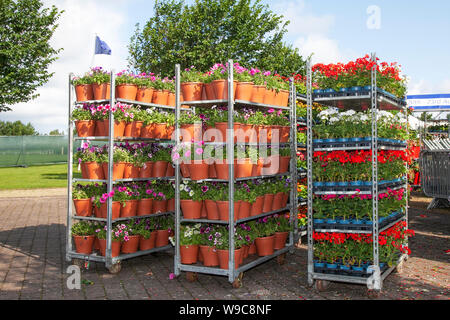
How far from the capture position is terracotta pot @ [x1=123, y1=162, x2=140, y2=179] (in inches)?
256

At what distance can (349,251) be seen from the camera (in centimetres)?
509

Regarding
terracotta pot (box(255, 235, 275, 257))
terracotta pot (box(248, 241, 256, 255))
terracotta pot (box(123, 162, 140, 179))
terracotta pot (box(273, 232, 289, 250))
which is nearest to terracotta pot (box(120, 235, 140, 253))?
terracotta pot (box(123, 162, 140, 179))

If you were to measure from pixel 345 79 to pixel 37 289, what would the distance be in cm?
439

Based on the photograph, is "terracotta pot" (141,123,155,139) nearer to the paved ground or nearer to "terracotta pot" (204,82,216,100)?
"terracotta pot" (204,82,216,100)

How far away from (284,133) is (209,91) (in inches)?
58.5

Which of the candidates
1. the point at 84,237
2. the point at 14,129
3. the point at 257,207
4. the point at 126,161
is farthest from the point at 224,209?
the point at 14,129

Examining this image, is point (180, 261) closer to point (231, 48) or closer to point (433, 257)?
point (433, 257)

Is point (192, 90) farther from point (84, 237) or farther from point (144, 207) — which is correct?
point (84, 237)

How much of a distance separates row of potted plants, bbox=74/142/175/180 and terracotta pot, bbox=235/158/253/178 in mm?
1624

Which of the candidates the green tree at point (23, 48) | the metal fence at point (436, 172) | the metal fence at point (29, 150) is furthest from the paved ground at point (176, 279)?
the metal fence at point (29, 150)

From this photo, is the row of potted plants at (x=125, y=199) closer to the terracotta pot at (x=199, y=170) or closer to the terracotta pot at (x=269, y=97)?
the terracotta pot at (x=199, y=170)

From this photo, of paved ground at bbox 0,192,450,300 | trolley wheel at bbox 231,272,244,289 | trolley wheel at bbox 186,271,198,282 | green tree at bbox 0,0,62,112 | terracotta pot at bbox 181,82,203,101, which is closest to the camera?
paved ground at bbox 0,192,450,300

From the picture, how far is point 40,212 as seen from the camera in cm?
1188
